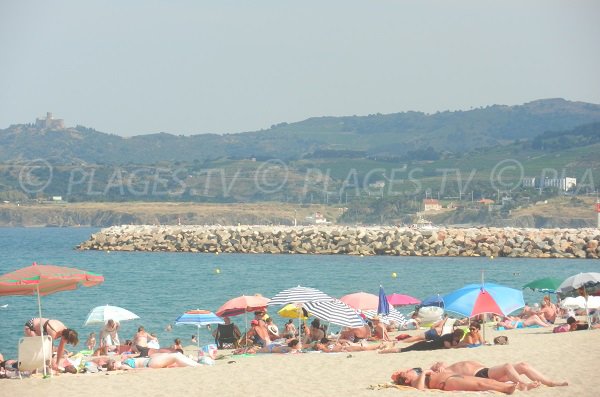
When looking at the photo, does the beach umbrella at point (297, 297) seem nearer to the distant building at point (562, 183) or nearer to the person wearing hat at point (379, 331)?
the person wearing hat at point (379, 331)

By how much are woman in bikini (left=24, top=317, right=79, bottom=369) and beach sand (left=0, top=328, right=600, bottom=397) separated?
478mm

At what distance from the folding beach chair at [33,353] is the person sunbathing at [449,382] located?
5.15m

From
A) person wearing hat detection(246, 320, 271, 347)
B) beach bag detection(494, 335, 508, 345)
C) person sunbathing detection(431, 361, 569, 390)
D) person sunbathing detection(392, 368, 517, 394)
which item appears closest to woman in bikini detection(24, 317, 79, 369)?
person wearing hat detection(246, 320, 271, 347)

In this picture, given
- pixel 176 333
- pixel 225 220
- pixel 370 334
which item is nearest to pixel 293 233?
pixel 176 333

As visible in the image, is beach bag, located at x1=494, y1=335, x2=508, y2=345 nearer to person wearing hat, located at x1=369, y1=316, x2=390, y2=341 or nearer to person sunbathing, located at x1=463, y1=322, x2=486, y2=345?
person sunbathing, located at x1=463, y1=322, x2=486, y2=345

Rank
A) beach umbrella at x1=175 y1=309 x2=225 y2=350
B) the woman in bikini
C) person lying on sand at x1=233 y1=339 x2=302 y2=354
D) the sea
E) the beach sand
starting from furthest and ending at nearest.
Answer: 1. the sea
2. beach umbrella at x1=175 y1=309 x2=225 y2=350
3. person lying on sand at x1=233 y1=339 x2=302 y2=354
4. the woman in bikini
5. the beach sand

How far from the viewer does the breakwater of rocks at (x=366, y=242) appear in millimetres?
58906

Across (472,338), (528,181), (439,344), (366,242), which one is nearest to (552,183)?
(528,181)

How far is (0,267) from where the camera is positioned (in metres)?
57.8

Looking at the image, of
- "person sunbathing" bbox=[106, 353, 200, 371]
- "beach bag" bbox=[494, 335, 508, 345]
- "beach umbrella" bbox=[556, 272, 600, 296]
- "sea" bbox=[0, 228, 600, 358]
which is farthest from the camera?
"sea" bbox=[0, 228, 600, 358]

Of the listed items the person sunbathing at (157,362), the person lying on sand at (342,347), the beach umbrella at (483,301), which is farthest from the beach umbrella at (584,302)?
the person sunbathing at (157,362)

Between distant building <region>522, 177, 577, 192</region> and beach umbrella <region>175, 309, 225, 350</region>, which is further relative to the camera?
distant building <region>522, 177, 577, 192</region>

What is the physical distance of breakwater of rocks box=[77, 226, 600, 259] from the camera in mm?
58906

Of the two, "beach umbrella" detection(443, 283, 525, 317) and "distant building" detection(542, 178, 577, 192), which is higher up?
"distant building" detection(542, 178, 577, 192)
